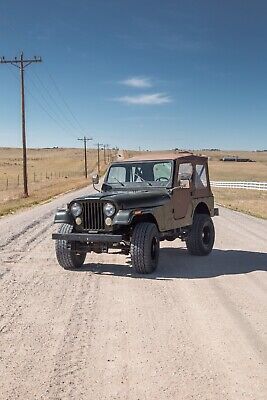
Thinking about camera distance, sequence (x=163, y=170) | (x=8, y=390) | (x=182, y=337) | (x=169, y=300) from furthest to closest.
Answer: (x=163, y=170) → (x=169, y=300) → (x=182, y=337) → (x=8, y=390)

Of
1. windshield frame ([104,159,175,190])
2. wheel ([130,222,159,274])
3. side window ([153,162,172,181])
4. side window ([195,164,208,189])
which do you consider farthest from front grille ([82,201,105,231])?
side window ([195,164,208,189])

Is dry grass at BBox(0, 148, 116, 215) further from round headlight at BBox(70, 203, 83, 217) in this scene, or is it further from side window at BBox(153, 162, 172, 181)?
round headlight at BBox(70, 203, 83, 217)

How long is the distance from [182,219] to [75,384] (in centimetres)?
592

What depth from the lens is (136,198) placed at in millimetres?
8414

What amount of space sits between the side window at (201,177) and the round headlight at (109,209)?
2769 millimetres

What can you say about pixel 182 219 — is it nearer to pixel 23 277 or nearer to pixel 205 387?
pixel 23 277

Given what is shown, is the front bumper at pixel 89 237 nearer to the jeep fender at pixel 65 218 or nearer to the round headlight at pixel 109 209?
the jeep fender at pixel 65 218

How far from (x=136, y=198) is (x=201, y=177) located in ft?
8.96

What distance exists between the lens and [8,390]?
3.97m

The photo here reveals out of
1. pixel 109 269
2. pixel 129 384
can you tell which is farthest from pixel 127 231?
pixel 129 384

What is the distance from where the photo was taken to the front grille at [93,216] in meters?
8.32

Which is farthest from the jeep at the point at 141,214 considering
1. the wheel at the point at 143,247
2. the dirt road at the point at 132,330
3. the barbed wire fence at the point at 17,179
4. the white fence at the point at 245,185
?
the barbed wire fence at the point at 17,179

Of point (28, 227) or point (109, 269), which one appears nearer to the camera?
point (109, 269)

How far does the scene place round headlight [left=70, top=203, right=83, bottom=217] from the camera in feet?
28.0
